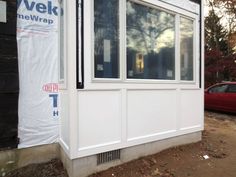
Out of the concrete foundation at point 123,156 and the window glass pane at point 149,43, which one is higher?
the window glass pane at point 149,43

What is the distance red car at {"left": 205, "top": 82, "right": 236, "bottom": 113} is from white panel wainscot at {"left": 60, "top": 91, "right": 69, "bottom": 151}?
8.81 m

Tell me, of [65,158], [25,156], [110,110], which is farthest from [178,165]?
[25,156]

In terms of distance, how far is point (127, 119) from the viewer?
507 centimetres

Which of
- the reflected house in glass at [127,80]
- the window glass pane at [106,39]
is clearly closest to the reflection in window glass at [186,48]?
the reflected house in glass at [127,80]

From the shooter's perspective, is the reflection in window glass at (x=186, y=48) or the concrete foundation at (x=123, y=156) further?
the reflection in window glass at (x=186, y=48)

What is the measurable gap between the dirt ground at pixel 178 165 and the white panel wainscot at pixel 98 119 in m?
0.53

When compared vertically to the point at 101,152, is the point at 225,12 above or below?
above

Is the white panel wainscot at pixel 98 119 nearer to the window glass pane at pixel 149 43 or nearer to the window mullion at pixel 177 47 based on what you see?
the window glass pane at pixel 149 43

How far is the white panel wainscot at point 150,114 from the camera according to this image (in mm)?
5160

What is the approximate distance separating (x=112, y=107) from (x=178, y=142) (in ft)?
6.90

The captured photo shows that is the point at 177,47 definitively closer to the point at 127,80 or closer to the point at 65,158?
the point at 127,80

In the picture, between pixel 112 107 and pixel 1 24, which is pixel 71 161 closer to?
pixel 112 107

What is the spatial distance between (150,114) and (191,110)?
1.40 meters

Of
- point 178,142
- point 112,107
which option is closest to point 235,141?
point 178,142
